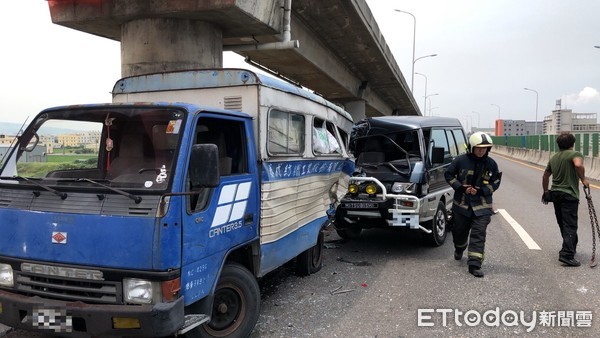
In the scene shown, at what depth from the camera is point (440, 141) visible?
769 centimetres

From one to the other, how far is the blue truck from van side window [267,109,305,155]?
25 millimetres

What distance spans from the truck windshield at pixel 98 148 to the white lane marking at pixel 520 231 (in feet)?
19.4

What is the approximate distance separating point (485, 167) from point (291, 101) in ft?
9.26

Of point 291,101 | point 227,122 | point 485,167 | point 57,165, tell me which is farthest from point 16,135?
point 485,167

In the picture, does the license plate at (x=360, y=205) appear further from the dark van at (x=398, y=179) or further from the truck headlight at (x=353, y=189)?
the truck headlight at (x=353, y=189)

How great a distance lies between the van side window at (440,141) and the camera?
24.0ft

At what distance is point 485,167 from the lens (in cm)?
589

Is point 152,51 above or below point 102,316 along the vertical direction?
above

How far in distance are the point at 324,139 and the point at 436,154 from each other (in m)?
2.22

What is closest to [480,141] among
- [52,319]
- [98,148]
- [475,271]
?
[475,271]

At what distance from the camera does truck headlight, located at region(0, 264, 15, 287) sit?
3207mm

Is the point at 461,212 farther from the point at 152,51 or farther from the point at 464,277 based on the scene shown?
the point at 152,51

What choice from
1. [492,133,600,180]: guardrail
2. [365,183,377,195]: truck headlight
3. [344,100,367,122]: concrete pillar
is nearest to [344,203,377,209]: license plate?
[365,183,377,195]: truck headlight

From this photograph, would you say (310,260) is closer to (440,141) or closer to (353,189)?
(353,189)
